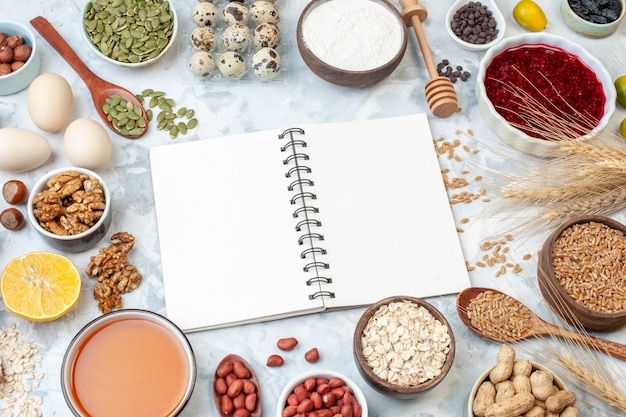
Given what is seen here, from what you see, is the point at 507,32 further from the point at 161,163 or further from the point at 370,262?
the point at 161,163

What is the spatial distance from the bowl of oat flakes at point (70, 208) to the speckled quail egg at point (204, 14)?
48cm

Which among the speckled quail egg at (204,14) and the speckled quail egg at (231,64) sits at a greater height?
the speckled quail egg at (204,14)

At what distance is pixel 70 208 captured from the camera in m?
1.66

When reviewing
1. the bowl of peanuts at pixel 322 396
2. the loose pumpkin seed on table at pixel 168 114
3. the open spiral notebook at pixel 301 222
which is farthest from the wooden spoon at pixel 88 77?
the bowl of peanuts at pixel 322 396

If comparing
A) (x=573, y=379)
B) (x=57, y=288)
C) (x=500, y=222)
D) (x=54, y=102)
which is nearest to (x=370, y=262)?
(x=500, y=222)

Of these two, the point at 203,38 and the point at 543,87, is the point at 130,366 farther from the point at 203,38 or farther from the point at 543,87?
the point at 543,87

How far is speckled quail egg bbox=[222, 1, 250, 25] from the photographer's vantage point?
1907 millimetres

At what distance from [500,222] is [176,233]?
75 cm

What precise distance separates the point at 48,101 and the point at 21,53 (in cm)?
17

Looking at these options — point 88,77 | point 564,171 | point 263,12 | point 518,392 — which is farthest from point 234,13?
point 518,392

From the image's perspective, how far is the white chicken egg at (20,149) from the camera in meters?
1.68

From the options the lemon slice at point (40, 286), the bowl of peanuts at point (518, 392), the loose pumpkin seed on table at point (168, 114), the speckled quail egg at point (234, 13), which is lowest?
the lemon slice at point (40, 286)

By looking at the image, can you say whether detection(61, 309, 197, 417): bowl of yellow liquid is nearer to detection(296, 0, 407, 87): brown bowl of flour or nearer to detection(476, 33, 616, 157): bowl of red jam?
detection(296, 0, 407, 87): brown bowl of flour

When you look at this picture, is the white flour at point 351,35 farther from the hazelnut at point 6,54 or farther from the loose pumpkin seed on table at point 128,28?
the hazelnut at point 6,54
